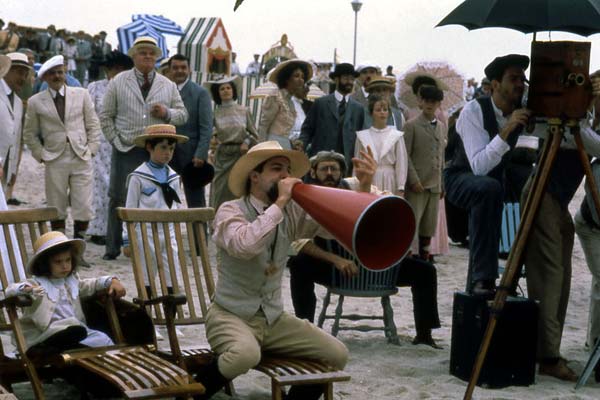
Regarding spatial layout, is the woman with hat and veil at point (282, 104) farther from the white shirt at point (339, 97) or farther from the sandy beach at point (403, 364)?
the sandy beach at point (403, 364)

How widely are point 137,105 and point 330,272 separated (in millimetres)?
2899

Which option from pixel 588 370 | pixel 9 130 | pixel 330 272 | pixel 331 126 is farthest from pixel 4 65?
pixel 588 370

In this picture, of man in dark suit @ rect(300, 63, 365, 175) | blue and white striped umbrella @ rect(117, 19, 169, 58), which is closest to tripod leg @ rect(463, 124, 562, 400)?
man in dark suit @ rect(300, 63, 365, 175)

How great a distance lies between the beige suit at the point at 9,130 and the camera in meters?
9.35

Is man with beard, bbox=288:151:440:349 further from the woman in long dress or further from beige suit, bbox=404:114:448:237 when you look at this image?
the woman in long dress

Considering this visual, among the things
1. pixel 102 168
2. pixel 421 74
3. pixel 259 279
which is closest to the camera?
pixel 259 279

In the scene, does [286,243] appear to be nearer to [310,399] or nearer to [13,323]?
[310,399]

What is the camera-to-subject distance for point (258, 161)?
4930mm

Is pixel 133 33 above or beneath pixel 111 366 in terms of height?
above

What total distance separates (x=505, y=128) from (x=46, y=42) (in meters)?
20.7

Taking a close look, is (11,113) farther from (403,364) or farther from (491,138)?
(491,138)

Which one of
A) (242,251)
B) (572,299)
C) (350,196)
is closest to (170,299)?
(242,251)

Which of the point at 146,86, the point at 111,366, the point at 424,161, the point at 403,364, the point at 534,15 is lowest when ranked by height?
the point at 403,364

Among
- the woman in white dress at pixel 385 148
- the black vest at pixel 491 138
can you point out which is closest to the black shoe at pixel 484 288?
the black vest at pixel 491 138
